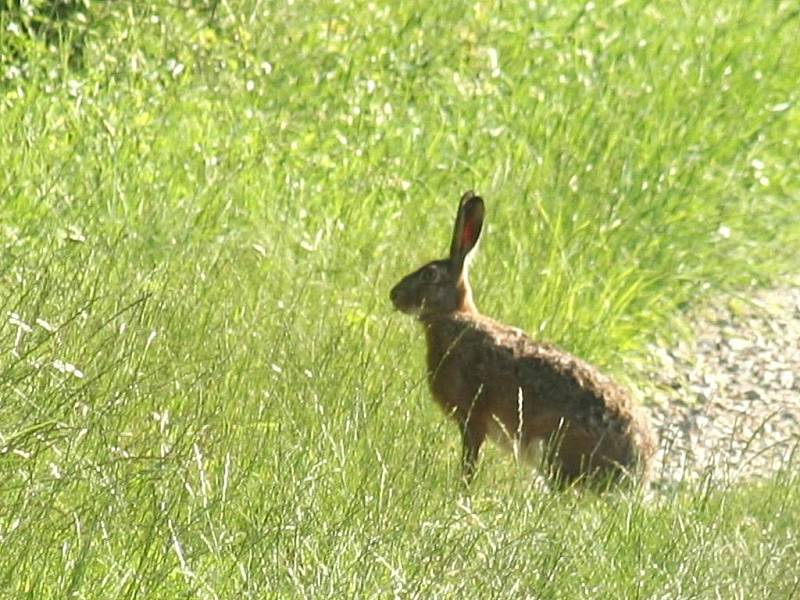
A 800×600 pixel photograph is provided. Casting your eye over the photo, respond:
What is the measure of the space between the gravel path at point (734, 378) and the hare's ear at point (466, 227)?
1119 mm

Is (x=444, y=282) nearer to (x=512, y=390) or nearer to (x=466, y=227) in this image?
(x=466, y=227)

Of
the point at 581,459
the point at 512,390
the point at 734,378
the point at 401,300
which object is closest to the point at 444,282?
the point at 401,300

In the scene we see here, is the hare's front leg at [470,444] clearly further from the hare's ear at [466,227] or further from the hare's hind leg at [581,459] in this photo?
the hare's ear at [466,227]

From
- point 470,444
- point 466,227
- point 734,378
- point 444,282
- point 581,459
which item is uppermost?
point 466,227

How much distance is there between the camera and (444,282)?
794 centimetres

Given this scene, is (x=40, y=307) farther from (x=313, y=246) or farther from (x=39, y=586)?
(x=313, y=246)

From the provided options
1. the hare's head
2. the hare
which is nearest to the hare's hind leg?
the hare

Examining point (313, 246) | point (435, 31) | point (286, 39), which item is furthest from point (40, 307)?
point (435, 31)

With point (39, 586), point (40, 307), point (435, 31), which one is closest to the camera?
point (39, 586)

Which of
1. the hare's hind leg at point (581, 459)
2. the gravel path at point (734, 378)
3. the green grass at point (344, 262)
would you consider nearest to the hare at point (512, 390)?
the hare's hind leg at point (581, 459)

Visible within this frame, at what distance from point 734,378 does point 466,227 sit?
2.13 m

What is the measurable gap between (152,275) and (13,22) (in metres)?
2.74

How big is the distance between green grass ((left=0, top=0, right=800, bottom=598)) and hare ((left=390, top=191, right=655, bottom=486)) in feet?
0.46

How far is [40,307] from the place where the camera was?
5.57 m
